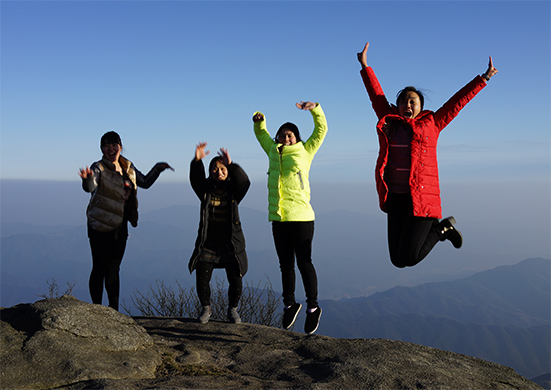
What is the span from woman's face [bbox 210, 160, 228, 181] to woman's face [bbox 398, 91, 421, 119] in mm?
2430

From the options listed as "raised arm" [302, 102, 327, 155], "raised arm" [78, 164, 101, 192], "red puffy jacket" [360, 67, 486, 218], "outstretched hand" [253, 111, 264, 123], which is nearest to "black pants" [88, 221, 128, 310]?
"raised arm" [78, 164, 101, 192]

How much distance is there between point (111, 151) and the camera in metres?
6.99

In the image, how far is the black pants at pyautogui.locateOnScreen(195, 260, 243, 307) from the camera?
6820 millimetres

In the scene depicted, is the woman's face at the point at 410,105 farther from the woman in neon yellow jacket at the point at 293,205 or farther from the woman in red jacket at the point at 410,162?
the woman in neon yellow jacket at the point at 293,205

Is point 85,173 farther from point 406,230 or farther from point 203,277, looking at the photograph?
point 406,230

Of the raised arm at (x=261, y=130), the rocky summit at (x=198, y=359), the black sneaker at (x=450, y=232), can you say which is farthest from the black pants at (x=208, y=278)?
the black sneaker at (x=450, y=232)

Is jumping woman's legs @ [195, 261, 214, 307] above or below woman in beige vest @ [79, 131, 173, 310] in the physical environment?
below

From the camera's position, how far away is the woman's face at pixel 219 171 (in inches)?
262

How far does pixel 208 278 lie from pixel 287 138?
90.5 inches

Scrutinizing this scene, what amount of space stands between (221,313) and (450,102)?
29.2ft

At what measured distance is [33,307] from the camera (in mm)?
6215

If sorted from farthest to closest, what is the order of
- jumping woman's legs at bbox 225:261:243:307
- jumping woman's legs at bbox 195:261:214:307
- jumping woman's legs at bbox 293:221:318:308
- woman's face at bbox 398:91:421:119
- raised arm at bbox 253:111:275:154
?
jumping woman's legs at bbox 225:261:243:307 < jumping woman's legs at bbox 195:261:214:307 < raised arm at bbox 253:111:275:154 < jumping woman's legs at bbox 293:221:318:308 < woman's face at bbox 398:91:421:119

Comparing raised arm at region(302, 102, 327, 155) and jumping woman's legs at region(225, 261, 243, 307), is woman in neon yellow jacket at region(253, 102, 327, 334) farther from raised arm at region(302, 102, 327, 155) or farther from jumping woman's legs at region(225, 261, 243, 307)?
jumping woman's legs at region(225, 261, 243, 307)

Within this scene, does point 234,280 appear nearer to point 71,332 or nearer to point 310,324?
point 310,324
